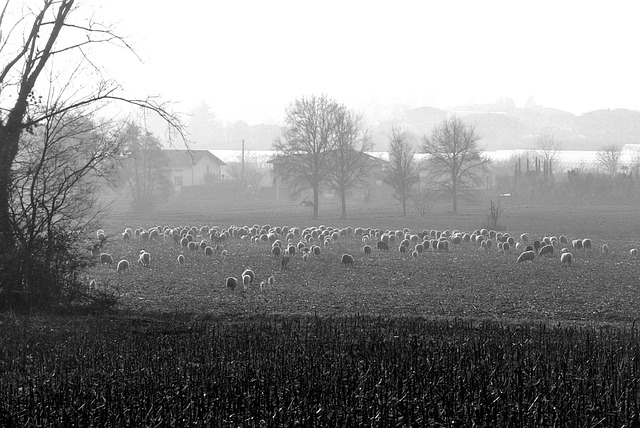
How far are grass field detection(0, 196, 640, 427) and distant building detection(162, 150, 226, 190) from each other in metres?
81.6

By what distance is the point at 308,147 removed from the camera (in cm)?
7319

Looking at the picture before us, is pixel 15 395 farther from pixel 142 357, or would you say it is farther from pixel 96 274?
pixel 96 274

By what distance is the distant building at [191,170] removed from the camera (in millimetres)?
110000

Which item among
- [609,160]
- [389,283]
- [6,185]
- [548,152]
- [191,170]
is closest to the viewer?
[6,185]

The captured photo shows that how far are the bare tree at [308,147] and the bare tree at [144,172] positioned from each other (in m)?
15.6

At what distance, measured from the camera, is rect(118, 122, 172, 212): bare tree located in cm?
8094

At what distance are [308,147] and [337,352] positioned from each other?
6046 cm

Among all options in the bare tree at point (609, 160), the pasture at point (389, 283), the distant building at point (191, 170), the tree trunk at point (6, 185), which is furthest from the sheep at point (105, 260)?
the bare tree at point (609, 160)

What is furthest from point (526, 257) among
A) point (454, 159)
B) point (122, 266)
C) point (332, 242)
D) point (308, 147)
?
point (454, 159)

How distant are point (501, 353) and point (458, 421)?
13.7ft

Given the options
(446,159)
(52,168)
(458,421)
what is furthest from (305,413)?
(446,159)

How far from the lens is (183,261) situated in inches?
A: 1324

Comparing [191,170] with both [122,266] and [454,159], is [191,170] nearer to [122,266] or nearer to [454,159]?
[454,159]

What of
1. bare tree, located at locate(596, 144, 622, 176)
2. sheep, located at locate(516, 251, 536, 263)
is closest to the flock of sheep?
sheep, located at locate(516, 251, 536, 263)
